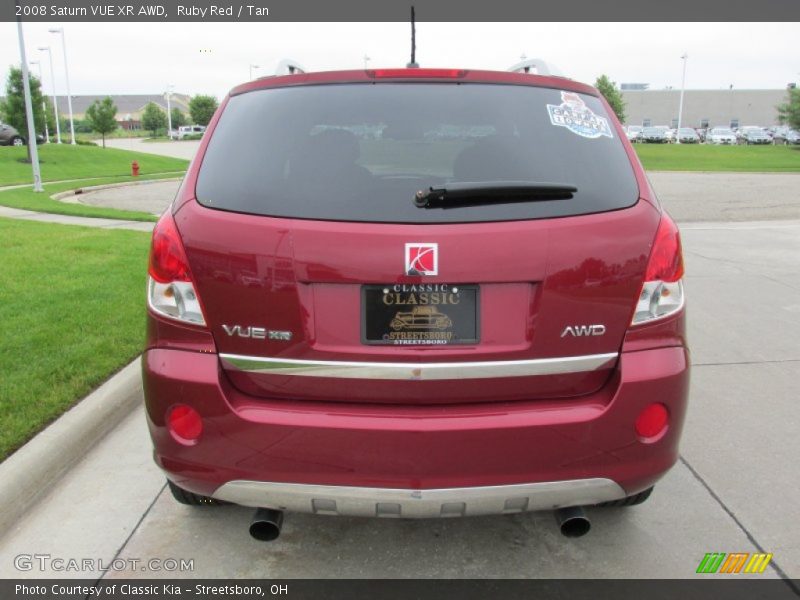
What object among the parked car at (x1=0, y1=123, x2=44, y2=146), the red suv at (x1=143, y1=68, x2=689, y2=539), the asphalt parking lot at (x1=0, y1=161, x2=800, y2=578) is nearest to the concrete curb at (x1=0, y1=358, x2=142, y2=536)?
the asphalt parking lot at (x1=0, y1=161, x2=800, y2=578)

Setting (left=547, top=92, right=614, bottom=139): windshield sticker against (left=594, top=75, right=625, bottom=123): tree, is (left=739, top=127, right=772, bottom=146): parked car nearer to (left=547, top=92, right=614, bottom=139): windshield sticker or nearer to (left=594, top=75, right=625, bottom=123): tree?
(left=594, top=75, right=625, bottom=123): tree

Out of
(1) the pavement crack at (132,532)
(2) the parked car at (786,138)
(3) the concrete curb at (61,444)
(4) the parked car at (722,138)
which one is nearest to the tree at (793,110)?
(4) the parked car at (722,138)

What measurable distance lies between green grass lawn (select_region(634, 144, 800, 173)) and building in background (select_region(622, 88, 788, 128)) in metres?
39.7

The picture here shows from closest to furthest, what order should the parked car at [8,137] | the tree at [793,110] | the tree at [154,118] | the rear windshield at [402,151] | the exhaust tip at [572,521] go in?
the rear windshield at [402,151] → the exhaust tip at [572,521] → the parked car at [8,137] → the tree at [793,110] → the tree at [154,118]

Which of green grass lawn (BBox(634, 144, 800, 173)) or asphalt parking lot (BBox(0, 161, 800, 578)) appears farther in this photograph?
green grass lawn (BBox(634, 144, 800, 173))

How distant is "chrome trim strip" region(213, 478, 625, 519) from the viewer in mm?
2248

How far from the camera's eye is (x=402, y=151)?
2641 millimetres

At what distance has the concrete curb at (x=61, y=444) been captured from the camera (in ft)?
10.0

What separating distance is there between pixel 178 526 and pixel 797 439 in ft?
10.8

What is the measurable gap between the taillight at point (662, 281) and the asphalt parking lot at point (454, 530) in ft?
3.45

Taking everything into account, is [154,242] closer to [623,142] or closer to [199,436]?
[199,436]

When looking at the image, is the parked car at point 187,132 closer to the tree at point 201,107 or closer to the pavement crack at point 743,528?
the tree at point 201,107

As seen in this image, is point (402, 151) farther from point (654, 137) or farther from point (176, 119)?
point (176, 119)

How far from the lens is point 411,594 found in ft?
8.32
